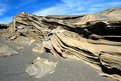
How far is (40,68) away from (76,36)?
117 inches

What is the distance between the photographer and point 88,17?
45.6 ft

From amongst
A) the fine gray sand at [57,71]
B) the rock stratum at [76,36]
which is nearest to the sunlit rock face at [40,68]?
the fine gray sand at [57,71]

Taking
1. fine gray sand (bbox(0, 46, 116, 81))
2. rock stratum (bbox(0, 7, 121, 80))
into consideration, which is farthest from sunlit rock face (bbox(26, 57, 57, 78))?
rock stratum (bbox(0, 7, 121, 80))

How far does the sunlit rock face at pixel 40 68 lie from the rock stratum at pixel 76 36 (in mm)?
1155

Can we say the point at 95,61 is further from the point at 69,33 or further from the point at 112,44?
the point at 69,33

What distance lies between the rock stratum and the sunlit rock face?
1155 mm

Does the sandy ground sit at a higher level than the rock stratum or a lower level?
lower

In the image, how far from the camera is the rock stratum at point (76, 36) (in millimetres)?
10828

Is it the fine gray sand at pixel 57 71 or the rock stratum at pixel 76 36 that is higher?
the rock stratum at pixel 76 36

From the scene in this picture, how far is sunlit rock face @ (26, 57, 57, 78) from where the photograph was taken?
11242mm

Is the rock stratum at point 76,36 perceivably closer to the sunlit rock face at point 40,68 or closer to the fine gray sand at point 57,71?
the fine gray sand at point 57,71

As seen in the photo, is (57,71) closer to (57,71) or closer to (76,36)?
(57,71)

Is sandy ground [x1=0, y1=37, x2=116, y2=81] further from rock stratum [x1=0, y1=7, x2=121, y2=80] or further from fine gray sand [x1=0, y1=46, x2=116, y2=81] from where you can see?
rock stratum [x1=0, y1=7, x2=121, y2=80]

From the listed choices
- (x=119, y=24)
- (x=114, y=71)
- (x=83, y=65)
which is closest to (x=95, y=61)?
(x=83, y=65)
